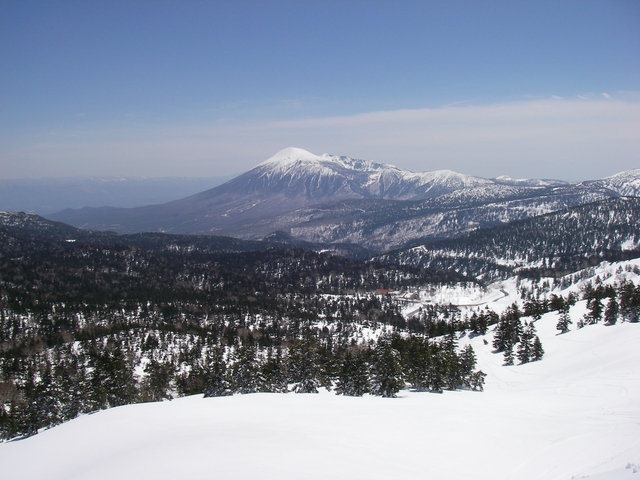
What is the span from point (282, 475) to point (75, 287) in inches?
8564

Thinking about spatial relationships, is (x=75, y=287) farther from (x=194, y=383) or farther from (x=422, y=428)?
(x=422, y=428)

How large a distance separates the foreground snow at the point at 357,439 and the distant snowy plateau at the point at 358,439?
4.3 inches

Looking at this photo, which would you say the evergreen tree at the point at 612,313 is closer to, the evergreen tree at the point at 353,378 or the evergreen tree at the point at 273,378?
the evergreen tree at the point at 353,378

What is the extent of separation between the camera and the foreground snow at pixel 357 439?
76.0ft

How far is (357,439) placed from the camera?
28.9 m

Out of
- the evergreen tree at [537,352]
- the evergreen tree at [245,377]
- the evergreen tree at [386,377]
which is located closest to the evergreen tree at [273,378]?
the evergreen tree at [245,377]

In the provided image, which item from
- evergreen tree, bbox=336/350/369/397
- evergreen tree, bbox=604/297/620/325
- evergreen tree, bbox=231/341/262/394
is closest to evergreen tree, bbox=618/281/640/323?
evergreen tree, bbox=604/297/620/325

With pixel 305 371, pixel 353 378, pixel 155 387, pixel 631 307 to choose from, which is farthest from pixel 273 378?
pixel 631 307

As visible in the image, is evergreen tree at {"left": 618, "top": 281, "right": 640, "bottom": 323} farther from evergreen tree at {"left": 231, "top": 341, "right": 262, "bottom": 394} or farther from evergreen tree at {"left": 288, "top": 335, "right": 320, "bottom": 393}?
evergreen tree at {"left": 231, "top": 341, "right": 262, "bottom": 394}

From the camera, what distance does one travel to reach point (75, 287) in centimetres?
19975

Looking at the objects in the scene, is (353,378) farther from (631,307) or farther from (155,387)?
(631,307)

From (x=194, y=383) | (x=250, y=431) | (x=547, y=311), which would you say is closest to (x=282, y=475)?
(x=250, y=431)

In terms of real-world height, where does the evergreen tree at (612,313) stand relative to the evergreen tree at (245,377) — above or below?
above

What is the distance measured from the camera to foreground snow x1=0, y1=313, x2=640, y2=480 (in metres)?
23.2
